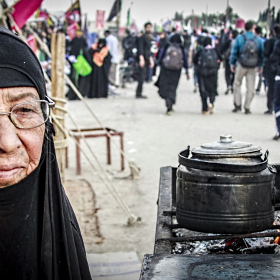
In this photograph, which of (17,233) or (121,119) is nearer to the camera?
(17,233)

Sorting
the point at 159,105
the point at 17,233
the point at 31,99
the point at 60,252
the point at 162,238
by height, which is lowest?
the point at 159,105

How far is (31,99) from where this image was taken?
1.58 meters

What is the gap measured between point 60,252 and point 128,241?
276cm

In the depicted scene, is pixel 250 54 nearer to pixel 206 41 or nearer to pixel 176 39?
pixel 206 41

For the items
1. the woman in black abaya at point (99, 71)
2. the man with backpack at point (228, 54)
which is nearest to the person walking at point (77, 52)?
the woman in black abaya at point (99, 71)

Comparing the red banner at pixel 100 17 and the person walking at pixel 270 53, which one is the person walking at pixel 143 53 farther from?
the red banner at pixel 100 17

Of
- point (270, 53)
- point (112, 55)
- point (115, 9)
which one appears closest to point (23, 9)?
point (270, 53)

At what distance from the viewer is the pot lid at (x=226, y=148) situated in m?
2.11

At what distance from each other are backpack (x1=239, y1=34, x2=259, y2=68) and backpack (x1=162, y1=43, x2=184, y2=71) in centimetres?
138

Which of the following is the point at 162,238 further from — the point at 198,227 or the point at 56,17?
the point at 56,17

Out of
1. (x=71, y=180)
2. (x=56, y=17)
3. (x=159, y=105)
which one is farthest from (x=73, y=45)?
(x=71, y=180)

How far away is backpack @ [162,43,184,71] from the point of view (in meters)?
10.8

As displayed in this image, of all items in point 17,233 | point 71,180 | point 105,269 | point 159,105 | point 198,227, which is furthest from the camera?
point 159,105

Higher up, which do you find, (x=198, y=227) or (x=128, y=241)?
(x=198, y=227)
